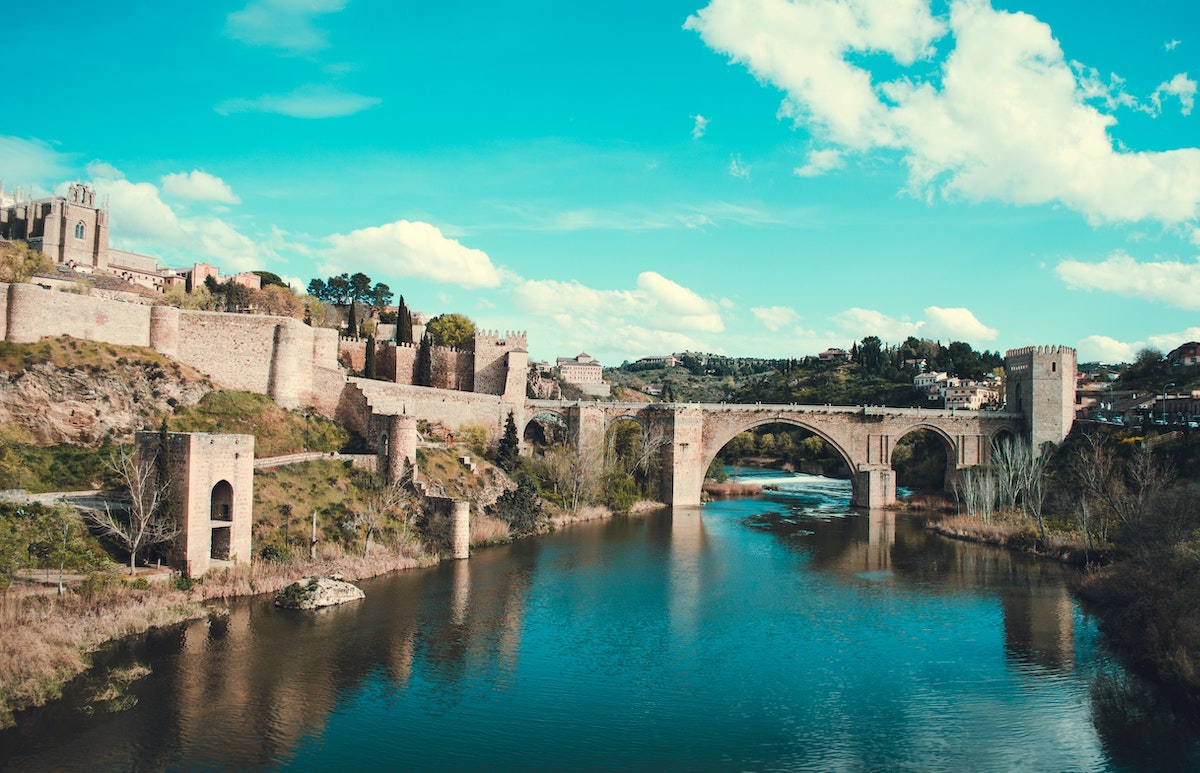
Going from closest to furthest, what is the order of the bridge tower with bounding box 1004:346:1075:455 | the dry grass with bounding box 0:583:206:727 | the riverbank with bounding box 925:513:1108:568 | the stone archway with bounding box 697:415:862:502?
the dry grass with bounding box 0:583:206:727, the riverbank with bounding box 925:513:1108:568, the stone archway with bounding box 697:415:862:502, the bridge tower with bounding box 1004:346:1075:455

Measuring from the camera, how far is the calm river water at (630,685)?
1308cm

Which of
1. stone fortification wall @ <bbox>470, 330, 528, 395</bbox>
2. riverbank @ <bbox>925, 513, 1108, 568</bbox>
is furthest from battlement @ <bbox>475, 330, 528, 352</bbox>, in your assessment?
riverbank @ <bbox>925, 513, 1108, 568</bbox>

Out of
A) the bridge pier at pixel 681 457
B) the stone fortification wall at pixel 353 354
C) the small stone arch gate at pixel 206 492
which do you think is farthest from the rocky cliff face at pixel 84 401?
the bridge pier at pixel 681 457

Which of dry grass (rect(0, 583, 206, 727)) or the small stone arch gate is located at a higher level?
the small stone arch gate

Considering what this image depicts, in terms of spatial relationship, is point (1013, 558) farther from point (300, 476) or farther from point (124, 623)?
point (124, 623)

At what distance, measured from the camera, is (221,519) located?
2158 cm

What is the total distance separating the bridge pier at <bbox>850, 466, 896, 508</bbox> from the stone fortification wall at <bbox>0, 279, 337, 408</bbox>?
1086 inches

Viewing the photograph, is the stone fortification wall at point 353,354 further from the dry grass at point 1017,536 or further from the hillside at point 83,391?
the dry grass at point 1017,536

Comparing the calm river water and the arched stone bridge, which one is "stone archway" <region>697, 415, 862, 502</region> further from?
the calm river water

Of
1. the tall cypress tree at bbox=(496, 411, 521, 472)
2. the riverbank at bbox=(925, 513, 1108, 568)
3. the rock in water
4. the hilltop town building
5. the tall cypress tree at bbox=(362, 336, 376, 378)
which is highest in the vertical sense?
the hilltop town building

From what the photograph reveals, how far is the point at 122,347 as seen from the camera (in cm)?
2717

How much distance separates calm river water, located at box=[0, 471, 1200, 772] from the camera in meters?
13.1

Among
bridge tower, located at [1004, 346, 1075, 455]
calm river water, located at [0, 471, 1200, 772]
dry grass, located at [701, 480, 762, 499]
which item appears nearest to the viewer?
calm river water, located at [0, 471, 1200, 772]

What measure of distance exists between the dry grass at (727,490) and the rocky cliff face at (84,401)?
29.9 metres
